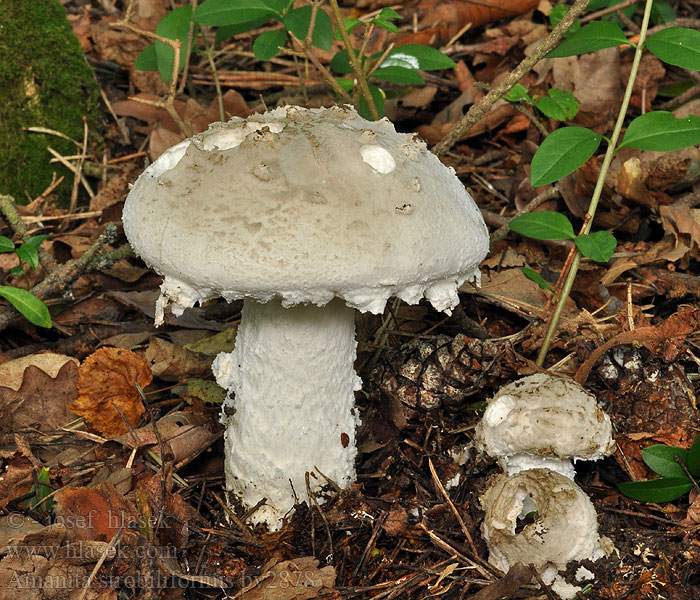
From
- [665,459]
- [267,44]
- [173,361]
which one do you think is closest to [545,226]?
[665,459]

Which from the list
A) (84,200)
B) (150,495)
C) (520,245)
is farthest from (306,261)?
(84,200)

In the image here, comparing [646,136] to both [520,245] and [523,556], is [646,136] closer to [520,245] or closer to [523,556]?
[520,245]

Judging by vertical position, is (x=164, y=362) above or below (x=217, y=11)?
below

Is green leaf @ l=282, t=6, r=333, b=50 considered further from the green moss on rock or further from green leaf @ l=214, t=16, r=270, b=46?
the green moss on rock

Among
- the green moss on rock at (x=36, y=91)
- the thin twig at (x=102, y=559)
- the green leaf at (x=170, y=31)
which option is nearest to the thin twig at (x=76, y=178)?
the green moss on rock at (x=36, y=91)

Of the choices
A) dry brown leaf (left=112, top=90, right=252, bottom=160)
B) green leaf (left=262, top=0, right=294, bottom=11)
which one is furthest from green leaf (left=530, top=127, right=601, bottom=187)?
dry brown leaf (left=112, top=90, right=252, bottom=160)

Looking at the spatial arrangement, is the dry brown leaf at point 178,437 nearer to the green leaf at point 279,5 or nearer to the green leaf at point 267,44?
the green leaf at point 267,44
